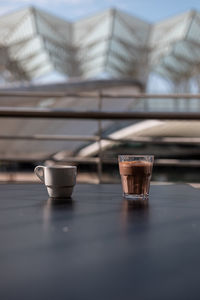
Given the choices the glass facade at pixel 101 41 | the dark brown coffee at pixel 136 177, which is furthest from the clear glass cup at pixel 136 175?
the glass facade at pixel 101 41

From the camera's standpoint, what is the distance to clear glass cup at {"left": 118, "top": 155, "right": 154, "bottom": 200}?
585 millimetres

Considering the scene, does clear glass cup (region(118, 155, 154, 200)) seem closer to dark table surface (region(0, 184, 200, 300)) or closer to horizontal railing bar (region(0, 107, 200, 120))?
dark table surface (region(0, 184, 200, 300))

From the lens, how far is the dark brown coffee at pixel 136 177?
585 millimetres

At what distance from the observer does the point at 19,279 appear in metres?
0.23

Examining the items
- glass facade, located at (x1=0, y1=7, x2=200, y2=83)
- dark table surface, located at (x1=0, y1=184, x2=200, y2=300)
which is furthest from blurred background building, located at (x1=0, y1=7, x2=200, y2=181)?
dark table surface, located at (x1=0, y1=184, x2=200, y2=300)

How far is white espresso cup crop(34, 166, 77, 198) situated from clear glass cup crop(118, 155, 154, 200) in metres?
0.09

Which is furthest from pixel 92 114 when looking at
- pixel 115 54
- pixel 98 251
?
pixel 115 54

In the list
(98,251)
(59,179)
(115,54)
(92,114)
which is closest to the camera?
(98,251)

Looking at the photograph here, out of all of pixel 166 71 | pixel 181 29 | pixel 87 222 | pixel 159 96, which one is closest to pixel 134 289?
pixel 87 222

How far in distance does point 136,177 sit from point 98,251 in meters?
0.30

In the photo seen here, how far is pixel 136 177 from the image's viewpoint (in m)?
0.58

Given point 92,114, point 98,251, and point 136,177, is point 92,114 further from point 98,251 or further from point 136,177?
point 98,251

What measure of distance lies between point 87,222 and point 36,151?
4.27 m

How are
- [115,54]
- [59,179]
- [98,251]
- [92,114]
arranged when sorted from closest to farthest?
[98,251] < [59,179] < [92,114] < [115,54]
